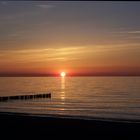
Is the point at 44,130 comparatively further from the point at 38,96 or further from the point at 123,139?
the point at 38,96

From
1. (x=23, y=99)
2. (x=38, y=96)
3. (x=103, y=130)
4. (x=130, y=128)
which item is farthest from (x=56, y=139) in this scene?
(x=38, y=96)

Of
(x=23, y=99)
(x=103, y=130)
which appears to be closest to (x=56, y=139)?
(x=103, y=130)

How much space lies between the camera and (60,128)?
49.5ft

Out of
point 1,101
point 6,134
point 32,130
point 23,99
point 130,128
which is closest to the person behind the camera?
point 6,134

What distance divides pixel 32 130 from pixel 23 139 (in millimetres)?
2387

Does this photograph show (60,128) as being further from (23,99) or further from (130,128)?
(23,99)

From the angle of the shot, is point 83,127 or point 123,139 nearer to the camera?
point 123,139

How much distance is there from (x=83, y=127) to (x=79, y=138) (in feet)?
10.5

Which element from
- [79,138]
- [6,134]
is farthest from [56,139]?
[6,134]

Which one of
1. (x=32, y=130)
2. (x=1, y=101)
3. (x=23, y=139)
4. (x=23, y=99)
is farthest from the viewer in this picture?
(x=23, y=99)

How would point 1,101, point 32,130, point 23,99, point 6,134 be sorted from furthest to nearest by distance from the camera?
1. point 23,99
2. point 1,101
3. point 32,130
4. point 6,134

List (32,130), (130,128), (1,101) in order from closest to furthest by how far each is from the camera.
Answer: (32,130) < (130,128) < (1,101)

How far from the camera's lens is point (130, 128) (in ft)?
50.1

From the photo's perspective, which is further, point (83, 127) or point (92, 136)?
point (83, 127)
